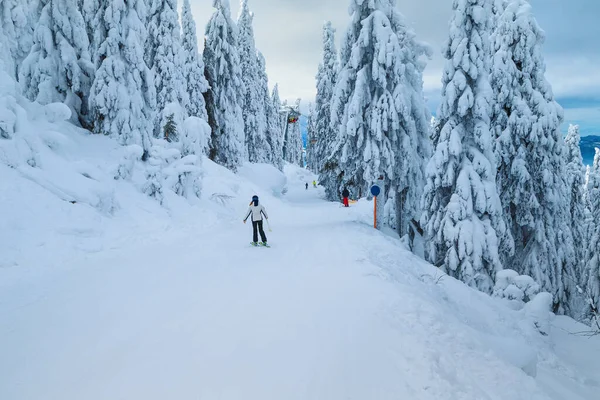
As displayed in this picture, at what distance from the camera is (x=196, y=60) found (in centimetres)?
3200

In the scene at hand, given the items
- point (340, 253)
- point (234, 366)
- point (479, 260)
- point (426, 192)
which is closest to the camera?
point (234, 366)

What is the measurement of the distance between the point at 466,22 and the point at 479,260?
911cm

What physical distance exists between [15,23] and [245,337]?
21.1 m

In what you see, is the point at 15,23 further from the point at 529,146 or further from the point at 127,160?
the point at 529,146

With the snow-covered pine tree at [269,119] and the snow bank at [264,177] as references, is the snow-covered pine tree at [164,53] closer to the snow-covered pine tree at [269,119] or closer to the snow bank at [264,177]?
the snow bank at [264,177]

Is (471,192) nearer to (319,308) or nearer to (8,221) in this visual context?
(319,308)

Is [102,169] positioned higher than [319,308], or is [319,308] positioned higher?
[102,169]

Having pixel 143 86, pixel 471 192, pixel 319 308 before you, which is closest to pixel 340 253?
pixel 319 308

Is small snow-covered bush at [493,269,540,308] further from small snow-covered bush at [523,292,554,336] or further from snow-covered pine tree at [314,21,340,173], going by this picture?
snow-covered pine tree at [314,21,340,173]

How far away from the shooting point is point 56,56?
15.7 m

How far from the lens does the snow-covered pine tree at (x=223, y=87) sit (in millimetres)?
31438

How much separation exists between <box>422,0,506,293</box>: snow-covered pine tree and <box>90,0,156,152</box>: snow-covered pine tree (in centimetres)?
Result: 1337

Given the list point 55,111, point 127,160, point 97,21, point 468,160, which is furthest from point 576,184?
point 55,111

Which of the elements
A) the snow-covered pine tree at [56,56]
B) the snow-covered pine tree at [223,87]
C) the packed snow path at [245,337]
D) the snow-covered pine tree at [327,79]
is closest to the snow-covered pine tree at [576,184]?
the snow-covered pine tree at [327,79]
